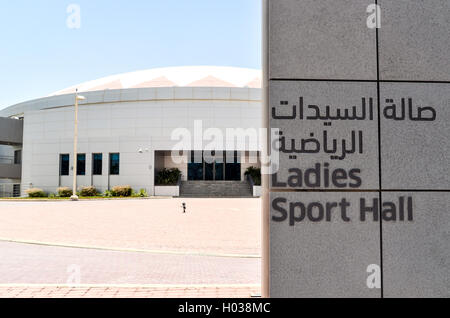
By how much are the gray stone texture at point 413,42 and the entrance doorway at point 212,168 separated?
4223 cm

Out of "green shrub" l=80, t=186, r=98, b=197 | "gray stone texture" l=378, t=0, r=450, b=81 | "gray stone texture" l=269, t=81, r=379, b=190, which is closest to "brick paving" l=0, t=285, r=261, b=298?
"gray stone texture" l=269, t=81, r=379, b=190

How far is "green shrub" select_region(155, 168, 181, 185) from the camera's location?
145 ft

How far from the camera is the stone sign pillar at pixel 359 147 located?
16.1 feet

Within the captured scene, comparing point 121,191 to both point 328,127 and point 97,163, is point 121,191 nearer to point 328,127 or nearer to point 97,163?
point 97,163

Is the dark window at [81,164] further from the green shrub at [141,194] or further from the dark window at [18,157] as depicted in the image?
the dark window at [18,157]

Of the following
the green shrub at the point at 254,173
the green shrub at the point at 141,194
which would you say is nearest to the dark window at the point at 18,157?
the green shrub at the point at 141,194

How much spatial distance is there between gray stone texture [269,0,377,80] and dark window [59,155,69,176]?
45.3 meters

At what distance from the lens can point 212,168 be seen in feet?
159

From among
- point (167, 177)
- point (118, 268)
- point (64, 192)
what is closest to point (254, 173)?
point (167, 177)

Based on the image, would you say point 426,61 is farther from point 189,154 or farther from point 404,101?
point 189,154

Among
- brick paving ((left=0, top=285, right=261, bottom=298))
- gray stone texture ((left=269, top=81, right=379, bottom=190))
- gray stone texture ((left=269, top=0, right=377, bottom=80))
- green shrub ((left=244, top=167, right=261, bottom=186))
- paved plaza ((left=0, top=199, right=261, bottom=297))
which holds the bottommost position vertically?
paved plaza ((left=0, top=199, right=261, bottom=297))

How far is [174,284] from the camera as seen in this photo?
634cm

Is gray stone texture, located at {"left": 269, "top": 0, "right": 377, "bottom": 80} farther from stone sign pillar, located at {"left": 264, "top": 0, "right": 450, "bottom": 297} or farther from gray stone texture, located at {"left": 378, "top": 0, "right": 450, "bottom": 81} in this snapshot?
gray stone texture, located at {"left": 378, "top": 0, "right": 450, "bottom": 81}

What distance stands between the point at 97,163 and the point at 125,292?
4117cm
